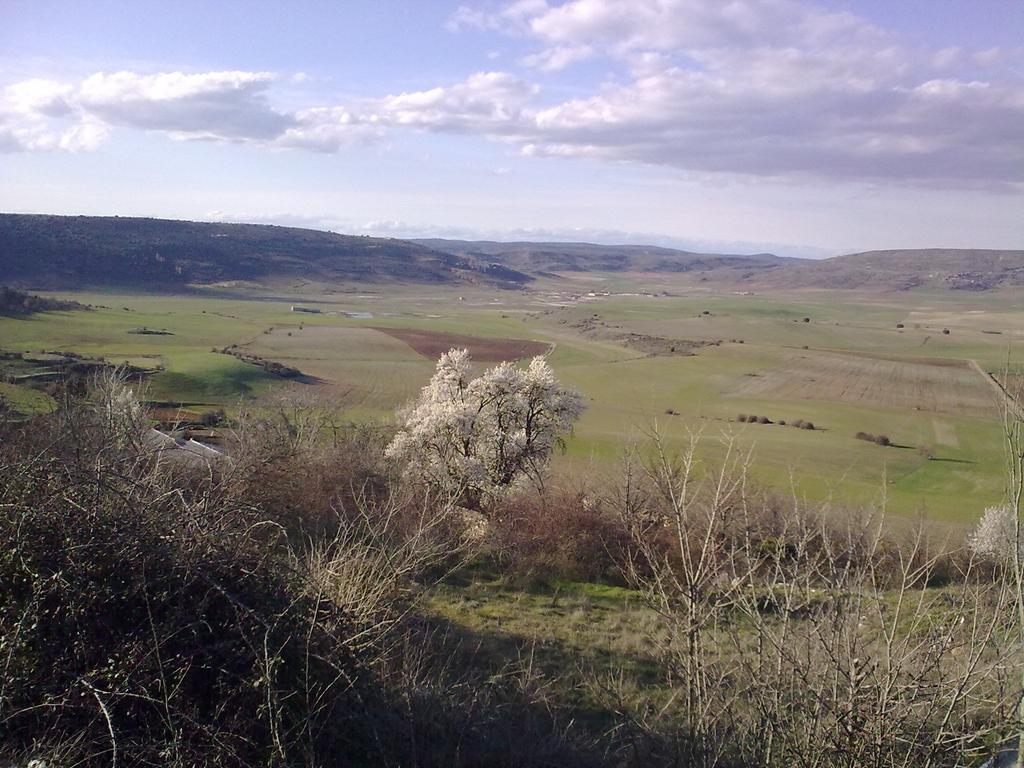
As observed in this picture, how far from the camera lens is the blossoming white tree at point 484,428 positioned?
2426cm

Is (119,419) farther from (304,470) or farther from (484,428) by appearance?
(484,428)

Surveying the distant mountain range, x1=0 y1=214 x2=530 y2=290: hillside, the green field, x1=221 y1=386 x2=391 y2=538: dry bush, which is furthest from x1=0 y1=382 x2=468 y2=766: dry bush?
x1=0 y1=214 x2=530 y2=290: hillside

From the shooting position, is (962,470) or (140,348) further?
(140,348)

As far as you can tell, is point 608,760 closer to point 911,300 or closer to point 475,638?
point 475,638

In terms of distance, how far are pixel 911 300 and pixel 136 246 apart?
5968 inches

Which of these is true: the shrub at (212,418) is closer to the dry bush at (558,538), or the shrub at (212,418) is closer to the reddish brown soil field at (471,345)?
the dry bush at (558,538)

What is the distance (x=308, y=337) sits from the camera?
70.2 m

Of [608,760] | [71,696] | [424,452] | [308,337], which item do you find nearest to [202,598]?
[71,696]

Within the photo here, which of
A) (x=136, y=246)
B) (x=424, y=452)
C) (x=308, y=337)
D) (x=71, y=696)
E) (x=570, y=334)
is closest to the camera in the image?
(x=71, y=696)

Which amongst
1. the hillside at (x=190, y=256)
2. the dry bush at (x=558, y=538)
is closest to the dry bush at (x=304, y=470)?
the dry bush at (x=558, y=538)

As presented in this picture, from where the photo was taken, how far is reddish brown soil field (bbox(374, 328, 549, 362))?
210ft

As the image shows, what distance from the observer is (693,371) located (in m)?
61.7

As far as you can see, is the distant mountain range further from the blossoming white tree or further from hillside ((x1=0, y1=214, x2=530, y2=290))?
the blossoming white tree

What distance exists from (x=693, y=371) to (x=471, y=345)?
2072 cm
